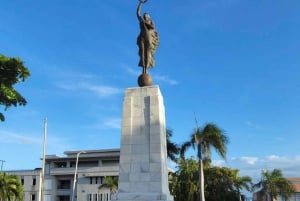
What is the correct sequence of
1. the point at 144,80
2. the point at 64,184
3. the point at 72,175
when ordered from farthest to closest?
the point at 64,184
the point at 72,175
the point at 144,80

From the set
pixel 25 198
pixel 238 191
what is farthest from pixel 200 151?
pixel 25 198

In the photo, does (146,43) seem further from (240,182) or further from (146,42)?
(240,182)

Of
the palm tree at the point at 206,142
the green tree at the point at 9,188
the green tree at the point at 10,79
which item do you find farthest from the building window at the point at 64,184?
the green tree at the point at 10,79

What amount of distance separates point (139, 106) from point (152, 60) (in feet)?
8.11

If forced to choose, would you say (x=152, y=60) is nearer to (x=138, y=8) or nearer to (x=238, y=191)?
(x=138, y=8)

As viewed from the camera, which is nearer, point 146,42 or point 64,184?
point 146,42

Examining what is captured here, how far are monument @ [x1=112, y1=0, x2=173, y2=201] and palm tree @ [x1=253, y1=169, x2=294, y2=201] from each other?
3547 centimetres

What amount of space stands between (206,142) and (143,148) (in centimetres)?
1407

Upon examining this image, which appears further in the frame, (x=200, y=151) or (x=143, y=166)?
(x=200, y=151)

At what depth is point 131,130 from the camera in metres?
16.8

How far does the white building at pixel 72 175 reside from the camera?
6131 cm

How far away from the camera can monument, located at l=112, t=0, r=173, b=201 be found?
15609mm

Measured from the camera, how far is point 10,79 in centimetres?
1694

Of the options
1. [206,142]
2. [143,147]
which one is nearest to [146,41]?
[143,147]
